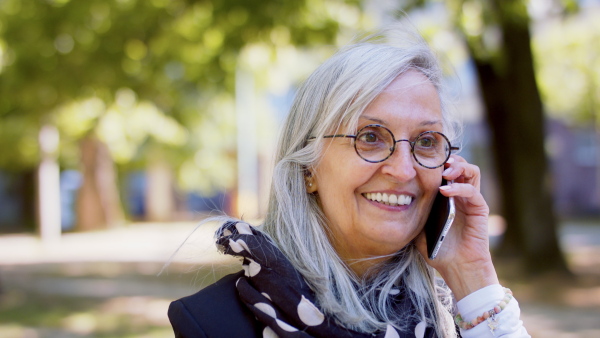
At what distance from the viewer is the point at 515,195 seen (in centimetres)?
1117

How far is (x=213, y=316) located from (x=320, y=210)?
492mm

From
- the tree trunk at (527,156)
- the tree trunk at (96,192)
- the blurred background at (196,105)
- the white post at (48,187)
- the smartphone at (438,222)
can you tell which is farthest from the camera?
the tree trunk at (96,192)

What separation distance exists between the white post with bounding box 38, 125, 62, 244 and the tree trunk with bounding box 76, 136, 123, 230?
3.86 m

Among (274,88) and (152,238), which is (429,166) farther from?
(152,238)

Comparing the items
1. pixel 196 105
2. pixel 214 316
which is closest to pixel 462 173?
pixel 214 316

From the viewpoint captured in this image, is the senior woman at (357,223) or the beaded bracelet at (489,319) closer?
the senior woman at (357,223)

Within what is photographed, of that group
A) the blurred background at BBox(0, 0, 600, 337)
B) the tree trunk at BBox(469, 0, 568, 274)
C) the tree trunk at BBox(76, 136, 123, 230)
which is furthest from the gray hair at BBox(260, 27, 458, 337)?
the tree trunk at BBox(76, 136, 123, 230)

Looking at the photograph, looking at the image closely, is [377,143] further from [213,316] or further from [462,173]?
[213,316]

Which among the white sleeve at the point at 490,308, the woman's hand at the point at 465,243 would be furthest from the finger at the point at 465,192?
the white sleeve at the point at 490,308

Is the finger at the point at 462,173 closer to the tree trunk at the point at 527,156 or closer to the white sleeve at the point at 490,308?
the white sleeve at the point at 490,308

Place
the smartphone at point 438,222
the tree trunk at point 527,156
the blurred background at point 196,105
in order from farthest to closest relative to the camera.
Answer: the tree trunk at point 527,156, the blurred background at point 196,105, the smartphone at point 438,222

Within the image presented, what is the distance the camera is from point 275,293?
162 centimetres

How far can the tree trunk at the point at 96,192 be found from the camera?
22219 millimetres

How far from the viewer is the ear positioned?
1895mm
